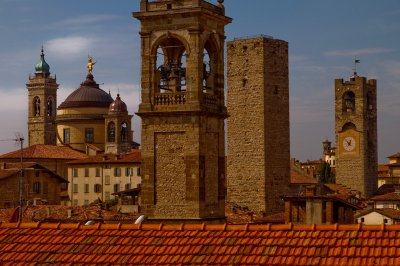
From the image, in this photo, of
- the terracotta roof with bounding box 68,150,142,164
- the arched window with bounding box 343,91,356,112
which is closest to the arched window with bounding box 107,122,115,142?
the terracotta roof with bounding box 68,150,142,164

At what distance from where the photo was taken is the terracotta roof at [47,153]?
315 ft

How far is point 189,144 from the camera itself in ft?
114

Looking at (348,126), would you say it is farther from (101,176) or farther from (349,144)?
(101,176)

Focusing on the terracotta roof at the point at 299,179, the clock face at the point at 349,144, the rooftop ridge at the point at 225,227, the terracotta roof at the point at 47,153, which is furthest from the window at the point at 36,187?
the rooftop ridge at the point at 225,227

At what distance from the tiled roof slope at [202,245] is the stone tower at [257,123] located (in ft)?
166

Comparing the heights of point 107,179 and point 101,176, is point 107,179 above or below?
below

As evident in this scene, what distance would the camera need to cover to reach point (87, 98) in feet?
345

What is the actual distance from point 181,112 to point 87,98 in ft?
233

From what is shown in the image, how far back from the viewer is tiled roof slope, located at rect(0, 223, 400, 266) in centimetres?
1490

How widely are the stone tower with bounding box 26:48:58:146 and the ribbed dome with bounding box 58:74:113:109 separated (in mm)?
13480

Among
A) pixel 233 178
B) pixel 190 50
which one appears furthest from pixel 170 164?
pixel 233 178

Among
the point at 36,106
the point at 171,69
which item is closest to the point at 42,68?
the point at 36,106

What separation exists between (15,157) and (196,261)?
81740mm

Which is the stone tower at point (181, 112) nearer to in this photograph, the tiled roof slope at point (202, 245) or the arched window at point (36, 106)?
the tiled roof slope at point (202, 245)
